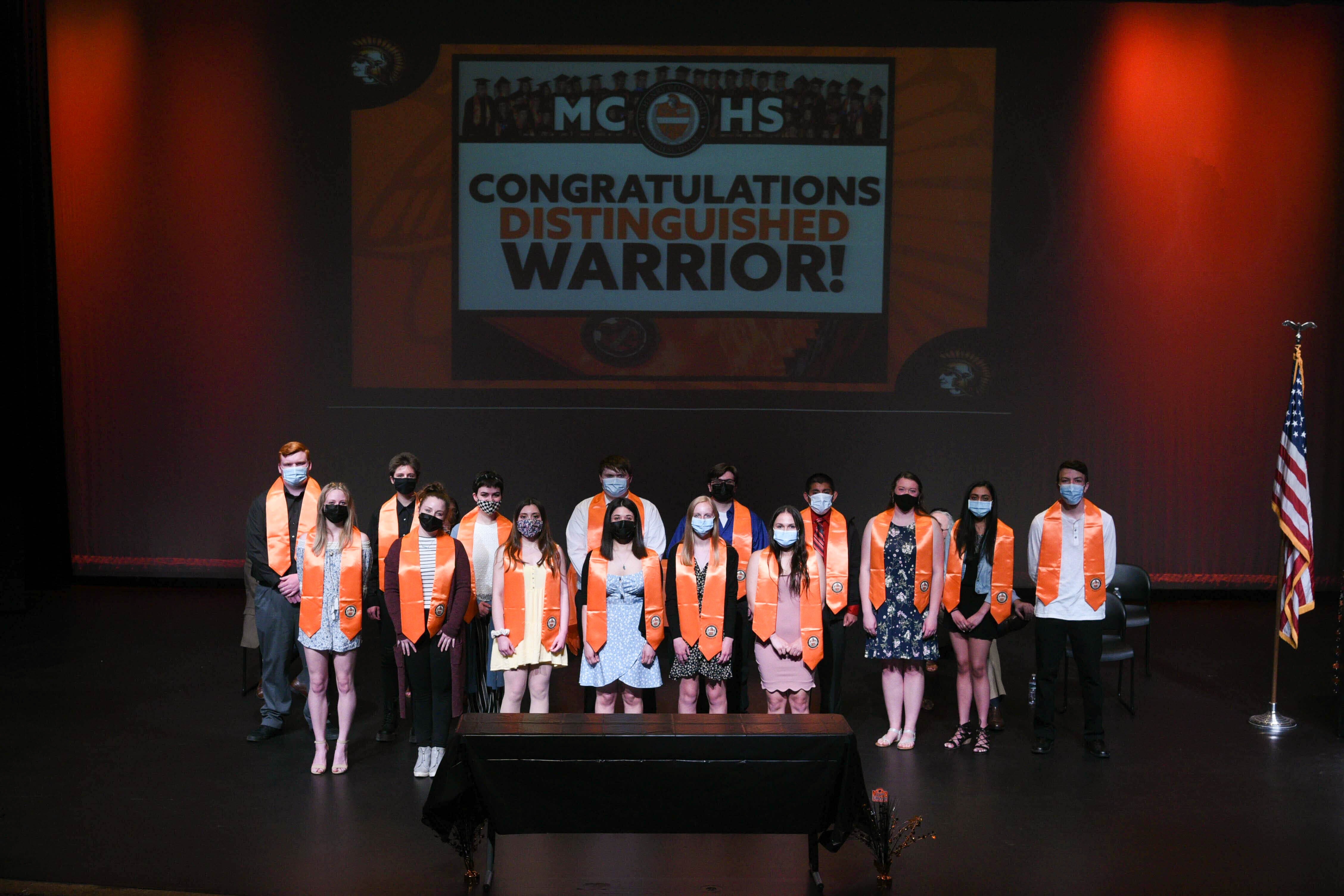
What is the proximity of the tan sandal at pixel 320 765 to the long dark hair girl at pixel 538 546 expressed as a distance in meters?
1.40

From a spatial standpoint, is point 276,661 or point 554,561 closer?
point 554,561

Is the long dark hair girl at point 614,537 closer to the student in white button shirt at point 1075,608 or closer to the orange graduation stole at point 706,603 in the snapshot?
the orange graduation stole at point 706,603

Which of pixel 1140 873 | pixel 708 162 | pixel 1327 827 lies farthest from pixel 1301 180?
pixel 1140 873

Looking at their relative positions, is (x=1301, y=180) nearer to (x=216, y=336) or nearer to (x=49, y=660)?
(x=216, y=336)

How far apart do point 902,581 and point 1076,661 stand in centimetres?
106

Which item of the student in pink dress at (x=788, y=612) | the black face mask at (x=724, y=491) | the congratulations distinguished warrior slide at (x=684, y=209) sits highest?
the congratulations distinguished warrior slide at (x=684, y=209)

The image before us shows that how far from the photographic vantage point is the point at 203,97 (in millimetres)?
9703

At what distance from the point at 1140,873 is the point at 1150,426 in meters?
5.95

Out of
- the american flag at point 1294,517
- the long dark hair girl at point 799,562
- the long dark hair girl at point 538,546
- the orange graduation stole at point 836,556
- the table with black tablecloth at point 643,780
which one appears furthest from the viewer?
the american flag at point 1294,517

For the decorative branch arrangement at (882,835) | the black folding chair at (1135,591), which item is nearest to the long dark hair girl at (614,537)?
the decorative branch arrangement at (882,835)

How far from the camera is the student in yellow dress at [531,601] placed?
219 inches

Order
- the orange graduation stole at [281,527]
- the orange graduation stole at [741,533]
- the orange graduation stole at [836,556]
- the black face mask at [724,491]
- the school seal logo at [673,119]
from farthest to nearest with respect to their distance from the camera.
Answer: the school seal logo at [673,119] < the orange graduation stole at [741,533] < the black face mask at [724,491] < the orange graduation stole at [281,527] < the orange graduation stole at [836,556]

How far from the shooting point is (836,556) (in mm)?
6348

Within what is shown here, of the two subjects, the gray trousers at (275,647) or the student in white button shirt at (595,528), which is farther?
the student in white button shirt at (595,528)
